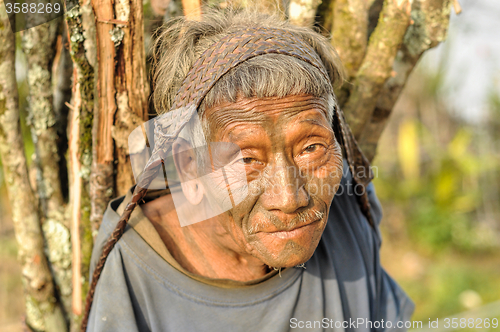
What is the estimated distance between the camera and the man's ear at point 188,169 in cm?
150

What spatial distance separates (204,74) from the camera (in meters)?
1.39

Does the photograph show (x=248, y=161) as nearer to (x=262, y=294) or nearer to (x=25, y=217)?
(x=262, y=294)

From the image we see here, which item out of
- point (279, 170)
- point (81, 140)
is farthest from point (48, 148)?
point (279, 170)

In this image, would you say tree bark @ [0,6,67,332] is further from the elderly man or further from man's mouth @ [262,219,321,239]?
man's mouth @ [262,219,321,239]

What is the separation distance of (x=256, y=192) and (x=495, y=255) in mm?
6362

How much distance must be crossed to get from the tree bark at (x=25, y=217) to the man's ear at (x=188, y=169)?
31.0 inches

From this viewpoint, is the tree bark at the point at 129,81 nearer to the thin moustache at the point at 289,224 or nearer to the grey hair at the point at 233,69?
the grey hair at the point at 233,69

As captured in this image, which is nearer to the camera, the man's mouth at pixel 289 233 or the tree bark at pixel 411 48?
the man's mouth at pixel 289 233

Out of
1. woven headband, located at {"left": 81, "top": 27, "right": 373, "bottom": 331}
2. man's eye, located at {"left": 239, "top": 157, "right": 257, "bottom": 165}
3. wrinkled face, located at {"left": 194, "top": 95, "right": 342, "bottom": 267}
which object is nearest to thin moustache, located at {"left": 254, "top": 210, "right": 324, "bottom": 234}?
wrinkled face, located at {"left": 194, "top": 95, "right": 342, "bottom": 267}

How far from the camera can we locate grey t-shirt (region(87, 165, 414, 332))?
1.47 meters

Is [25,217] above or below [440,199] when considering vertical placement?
above

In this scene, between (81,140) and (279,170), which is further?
(81,140)

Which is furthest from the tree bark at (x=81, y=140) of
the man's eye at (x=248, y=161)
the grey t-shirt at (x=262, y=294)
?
the man's eye at (x=248, y=161)

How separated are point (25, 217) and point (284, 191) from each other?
129 centimetres
